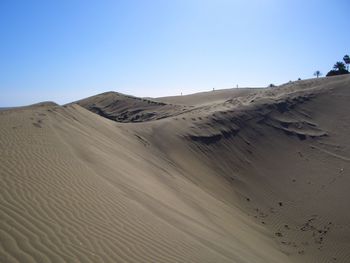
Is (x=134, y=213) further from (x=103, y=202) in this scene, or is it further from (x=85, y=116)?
(x=85, y=116)

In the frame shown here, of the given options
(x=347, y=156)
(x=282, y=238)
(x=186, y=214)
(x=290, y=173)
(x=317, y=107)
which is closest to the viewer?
(x=186, y=214)

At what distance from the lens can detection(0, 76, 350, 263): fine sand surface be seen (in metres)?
4.97

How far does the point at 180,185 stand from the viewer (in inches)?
423

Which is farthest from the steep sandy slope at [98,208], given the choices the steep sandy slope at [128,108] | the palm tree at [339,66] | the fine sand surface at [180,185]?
the palm tree at [339,66]

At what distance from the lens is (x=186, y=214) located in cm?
780

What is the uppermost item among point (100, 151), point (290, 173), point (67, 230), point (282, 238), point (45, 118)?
point (45, 118)

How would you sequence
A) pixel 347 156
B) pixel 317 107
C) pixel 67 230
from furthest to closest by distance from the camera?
pixel 317 107, pixel 347 156, pixel 67 230

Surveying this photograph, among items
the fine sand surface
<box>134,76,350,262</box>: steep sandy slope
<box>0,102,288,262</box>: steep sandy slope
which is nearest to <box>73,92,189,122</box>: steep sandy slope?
the fine sand surface

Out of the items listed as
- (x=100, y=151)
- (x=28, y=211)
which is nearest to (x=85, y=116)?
(x=100, y=151)

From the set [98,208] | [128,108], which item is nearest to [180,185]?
[98,208]

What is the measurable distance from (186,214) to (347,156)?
1302 cm

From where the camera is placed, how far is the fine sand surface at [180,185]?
4.97 metres

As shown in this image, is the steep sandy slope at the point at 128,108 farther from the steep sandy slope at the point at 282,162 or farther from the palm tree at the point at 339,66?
the palm tree at the point at 339,66

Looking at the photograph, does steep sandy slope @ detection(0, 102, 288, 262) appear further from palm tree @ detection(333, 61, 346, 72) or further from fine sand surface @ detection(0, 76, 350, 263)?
palm tree @ detection(333, 61, 346, 72)
